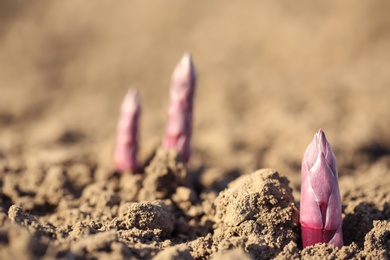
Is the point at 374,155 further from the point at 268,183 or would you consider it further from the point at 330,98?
the point at 268,183

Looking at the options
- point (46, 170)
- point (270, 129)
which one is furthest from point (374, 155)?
point (46, 170)

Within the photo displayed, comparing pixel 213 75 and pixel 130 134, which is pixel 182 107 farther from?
pixel 213 75

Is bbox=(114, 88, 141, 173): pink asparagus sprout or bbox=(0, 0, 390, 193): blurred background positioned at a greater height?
bbox=(0, 0, 390, 193): blurred background

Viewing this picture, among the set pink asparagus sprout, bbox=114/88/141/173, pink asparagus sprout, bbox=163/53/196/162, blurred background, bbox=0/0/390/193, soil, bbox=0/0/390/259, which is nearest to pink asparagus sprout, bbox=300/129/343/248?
soil, bbox=0/0/390/259

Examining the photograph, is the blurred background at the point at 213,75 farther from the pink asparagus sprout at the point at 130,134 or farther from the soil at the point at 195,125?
the pink asparagus sprout at the point at 130,134

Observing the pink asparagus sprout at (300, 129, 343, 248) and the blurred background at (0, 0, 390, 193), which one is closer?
the pink asparagus sprout at (300, 129, 343, 248)

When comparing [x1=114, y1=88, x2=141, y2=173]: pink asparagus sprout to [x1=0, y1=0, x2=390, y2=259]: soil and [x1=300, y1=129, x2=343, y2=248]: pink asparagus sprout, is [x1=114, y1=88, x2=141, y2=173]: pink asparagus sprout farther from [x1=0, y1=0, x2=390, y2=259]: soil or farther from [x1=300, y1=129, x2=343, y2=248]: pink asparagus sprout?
[x1=300, y1=129, x2=343, y2=248]: pink asparagus sprout
